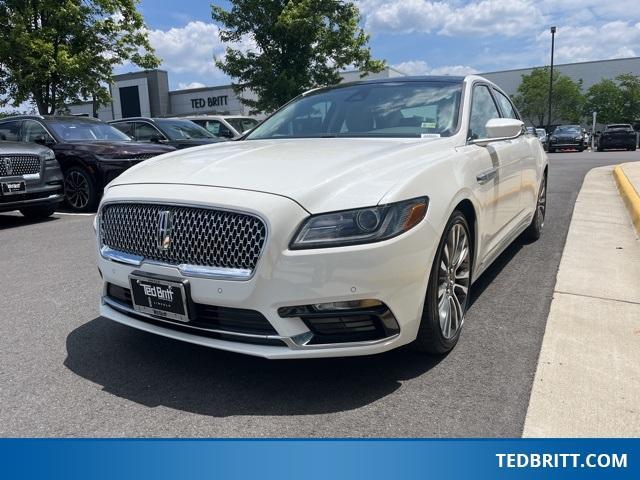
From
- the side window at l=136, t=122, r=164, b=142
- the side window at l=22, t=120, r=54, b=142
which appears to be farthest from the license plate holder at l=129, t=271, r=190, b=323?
the side window at l=136, t=122, r=164, b=142

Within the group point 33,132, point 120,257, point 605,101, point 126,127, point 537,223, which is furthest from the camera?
point 605,101

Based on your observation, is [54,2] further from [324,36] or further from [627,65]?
[627,65]

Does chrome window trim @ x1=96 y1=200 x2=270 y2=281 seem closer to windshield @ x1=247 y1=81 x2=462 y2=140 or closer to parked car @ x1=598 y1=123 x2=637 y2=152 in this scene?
windshield @ x1=247 y1=81 x2=462 y2=140

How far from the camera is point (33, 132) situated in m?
9.34

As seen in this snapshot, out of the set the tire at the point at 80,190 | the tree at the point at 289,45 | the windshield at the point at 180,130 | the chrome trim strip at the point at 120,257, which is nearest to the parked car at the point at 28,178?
the tire at the point at 80,190

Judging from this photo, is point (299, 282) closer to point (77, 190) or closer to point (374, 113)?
point (374, 113)

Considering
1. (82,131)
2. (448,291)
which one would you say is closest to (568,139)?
(82,131)

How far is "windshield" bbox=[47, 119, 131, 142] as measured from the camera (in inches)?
364

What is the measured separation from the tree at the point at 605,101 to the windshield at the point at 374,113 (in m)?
54.1

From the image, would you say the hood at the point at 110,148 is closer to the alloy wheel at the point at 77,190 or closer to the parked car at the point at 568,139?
the alloy wheel at the point at 77,190

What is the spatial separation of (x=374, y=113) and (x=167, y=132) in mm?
8068

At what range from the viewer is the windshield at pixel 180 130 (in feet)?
36.5

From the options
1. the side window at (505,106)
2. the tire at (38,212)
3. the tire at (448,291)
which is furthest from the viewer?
the tire at (38,212)

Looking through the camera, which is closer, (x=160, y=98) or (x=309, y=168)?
(x=309, y=168)
